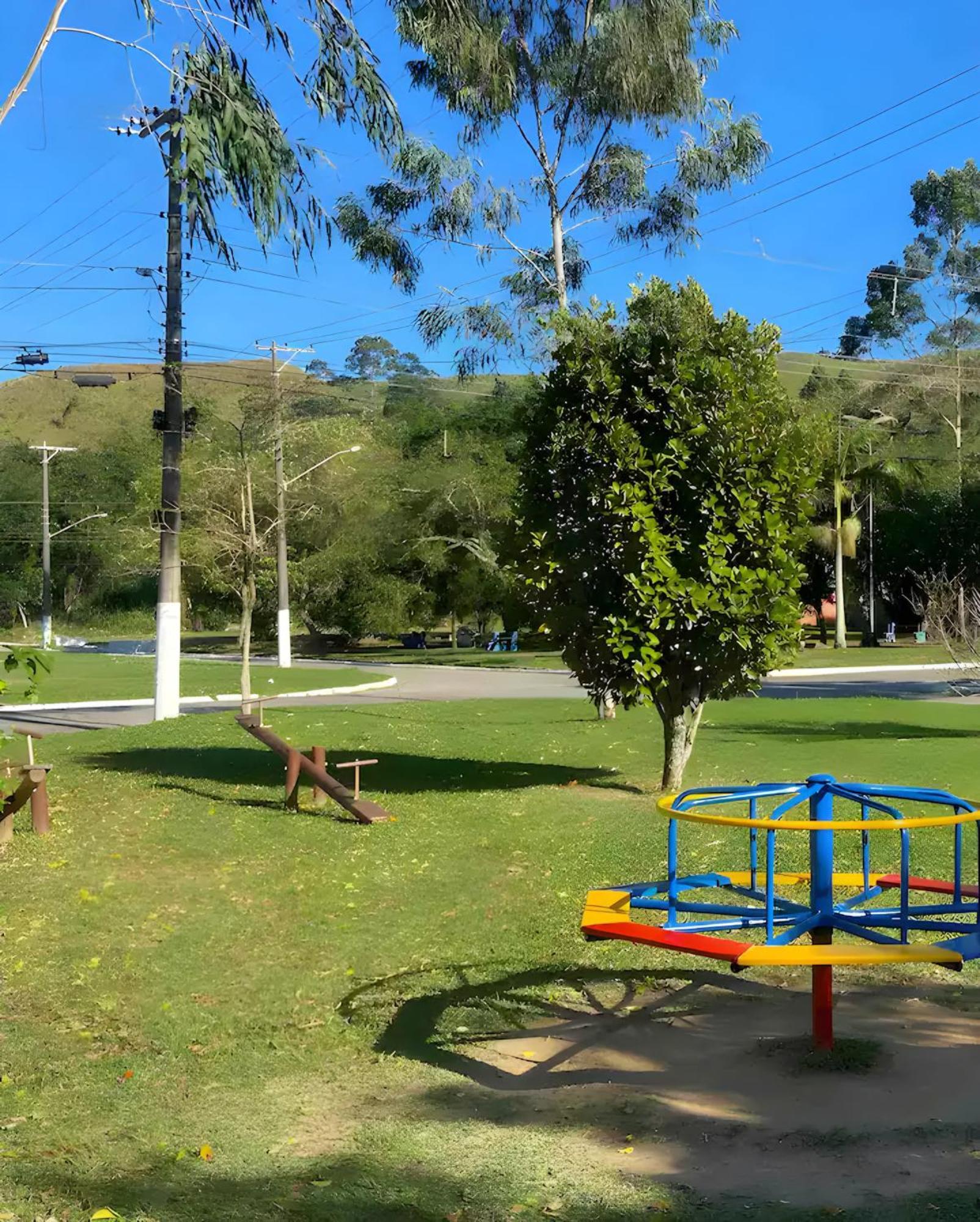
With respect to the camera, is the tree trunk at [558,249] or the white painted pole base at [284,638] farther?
the white painted pole base at [284,638]

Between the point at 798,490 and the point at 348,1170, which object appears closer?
the point at 348,1170

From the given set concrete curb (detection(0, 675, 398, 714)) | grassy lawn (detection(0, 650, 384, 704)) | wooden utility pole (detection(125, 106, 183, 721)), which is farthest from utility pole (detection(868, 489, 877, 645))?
wooden utility pole (detection(125, 106, 183, 721))

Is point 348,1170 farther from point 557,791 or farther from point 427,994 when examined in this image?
point 557,791

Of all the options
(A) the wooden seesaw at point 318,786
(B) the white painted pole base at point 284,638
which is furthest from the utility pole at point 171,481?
(B) the white painted pole base at point 284,638

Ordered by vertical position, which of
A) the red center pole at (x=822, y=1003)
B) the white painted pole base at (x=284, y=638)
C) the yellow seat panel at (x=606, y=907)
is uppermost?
the white painted pole base at (x=284, y=638)

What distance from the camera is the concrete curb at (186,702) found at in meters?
24.5

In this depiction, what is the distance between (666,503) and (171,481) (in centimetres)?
1102

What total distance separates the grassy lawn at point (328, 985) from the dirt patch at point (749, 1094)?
5cm

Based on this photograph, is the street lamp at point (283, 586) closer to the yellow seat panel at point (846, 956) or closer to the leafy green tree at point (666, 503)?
the leafy green tree at point (666, 503)

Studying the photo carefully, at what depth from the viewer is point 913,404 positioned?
6262 centimetres

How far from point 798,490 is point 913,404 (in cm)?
5502

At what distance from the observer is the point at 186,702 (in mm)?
26062

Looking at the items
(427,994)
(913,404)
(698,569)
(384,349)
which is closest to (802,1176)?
(427,994)

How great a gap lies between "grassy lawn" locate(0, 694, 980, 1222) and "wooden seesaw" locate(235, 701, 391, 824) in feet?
0.61
